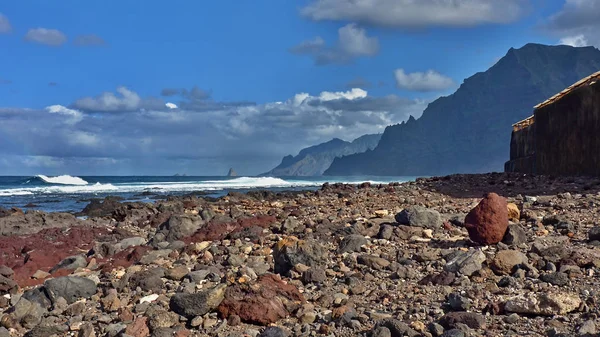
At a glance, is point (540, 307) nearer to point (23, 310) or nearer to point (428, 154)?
point (23, 310)

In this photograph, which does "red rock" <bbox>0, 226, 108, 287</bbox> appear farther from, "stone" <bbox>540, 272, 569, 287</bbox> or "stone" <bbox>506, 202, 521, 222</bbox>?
"stone" <bbox>506, 202, 521, 222</bbox>

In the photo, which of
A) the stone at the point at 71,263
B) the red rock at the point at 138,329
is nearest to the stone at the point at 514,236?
the red rock at the point at 138,329

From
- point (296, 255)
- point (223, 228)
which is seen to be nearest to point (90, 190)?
point (223, 228)

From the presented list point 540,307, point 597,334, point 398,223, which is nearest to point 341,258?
point 398,223

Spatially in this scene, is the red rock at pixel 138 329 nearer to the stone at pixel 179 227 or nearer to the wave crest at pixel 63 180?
the stone at pixel 179 227

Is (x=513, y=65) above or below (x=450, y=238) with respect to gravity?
above

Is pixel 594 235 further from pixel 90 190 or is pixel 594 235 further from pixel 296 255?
pixel 90 190

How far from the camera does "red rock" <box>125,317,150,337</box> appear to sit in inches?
171

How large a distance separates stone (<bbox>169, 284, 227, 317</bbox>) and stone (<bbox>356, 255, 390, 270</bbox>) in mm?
1710

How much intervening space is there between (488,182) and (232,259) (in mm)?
11054

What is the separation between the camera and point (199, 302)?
4574 mm

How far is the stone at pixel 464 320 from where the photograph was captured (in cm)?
398

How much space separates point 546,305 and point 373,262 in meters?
1.95

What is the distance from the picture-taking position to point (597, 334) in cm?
371
